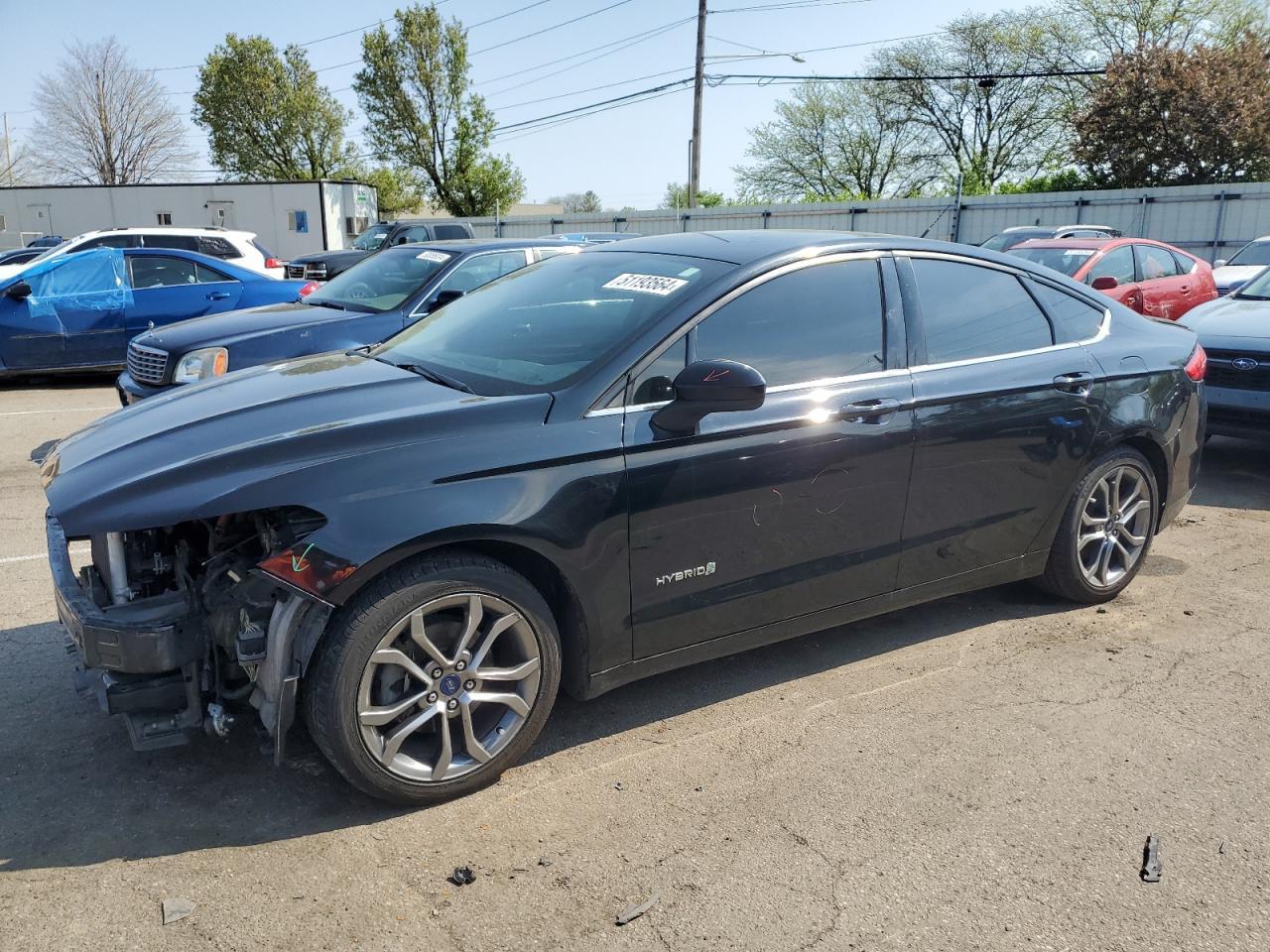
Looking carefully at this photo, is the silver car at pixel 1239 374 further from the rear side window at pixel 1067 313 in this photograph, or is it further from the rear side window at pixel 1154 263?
the rear side window at pixel 1154 263

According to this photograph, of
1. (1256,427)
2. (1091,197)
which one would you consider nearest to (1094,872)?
(1256,427)

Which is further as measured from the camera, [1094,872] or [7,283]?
[7,283]

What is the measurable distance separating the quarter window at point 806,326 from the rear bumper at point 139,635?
72.4 inches

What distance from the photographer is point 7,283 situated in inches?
431

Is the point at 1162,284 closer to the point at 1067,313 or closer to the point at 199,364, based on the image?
the point at 1067,313

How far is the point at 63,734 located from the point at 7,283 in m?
9.49

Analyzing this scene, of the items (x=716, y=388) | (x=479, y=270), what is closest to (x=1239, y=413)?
(x=716, y=388)

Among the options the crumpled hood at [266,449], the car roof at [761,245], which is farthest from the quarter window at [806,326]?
the crumpled hood at [266,449]

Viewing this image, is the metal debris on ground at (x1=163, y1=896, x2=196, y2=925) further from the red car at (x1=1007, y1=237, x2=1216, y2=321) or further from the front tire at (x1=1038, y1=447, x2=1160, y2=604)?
the red car at (x1=1007, y1=237, x2=1216, y2=321)

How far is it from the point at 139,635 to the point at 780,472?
6.87 ft

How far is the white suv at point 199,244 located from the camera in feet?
43.0

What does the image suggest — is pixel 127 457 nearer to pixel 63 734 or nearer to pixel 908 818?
pixel 63 734

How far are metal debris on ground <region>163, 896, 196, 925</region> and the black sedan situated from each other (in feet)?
1.57

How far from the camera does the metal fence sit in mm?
23078
